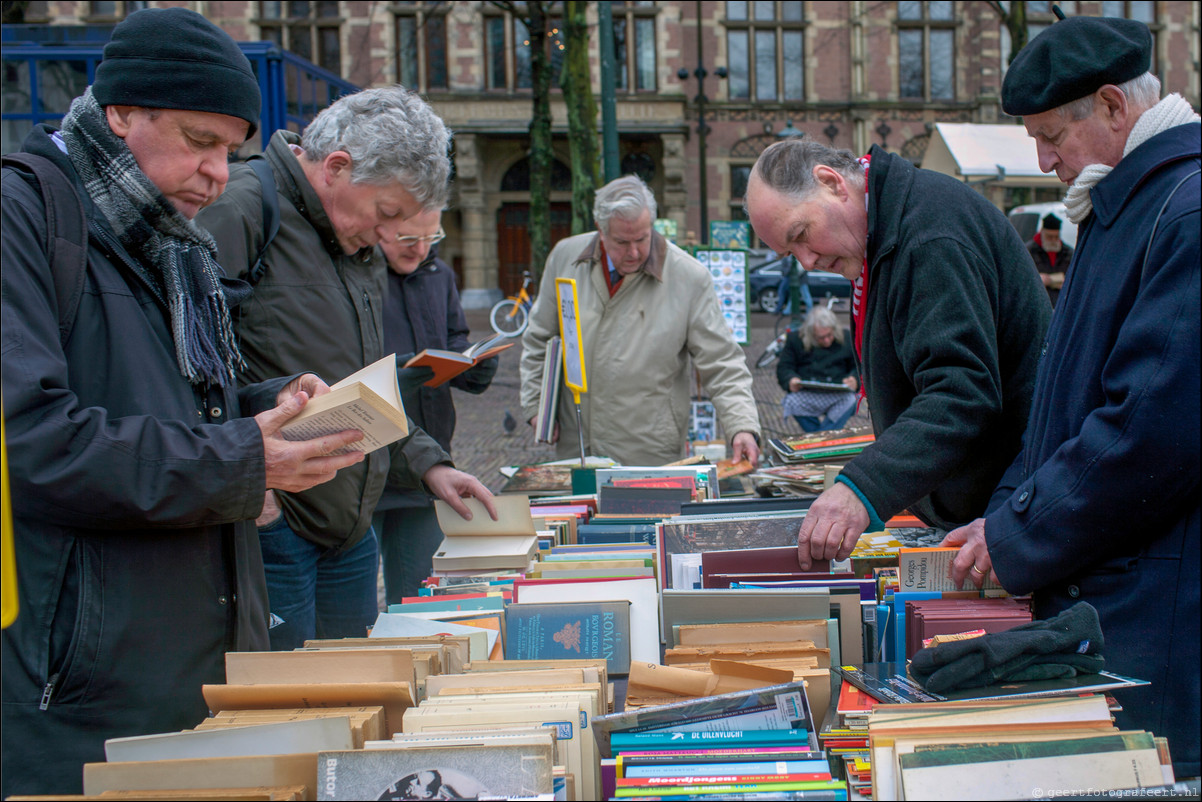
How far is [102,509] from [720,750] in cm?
98

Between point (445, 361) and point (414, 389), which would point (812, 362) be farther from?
point (445, 361)

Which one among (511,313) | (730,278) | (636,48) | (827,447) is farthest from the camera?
(636,48)

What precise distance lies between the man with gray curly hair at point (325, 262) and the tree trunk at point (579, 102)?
8.31m

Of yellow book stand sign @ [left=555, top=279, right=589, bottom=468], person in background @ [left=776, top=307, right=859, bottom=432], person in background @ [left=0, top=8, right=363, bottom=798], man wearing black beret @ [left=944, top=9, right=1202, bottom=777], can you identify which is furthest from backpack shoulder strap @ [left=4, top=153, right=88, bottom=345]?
person in background @ [left=776, top=307, right=859, bottom=432]

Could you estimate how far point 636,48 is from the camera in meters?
24.4

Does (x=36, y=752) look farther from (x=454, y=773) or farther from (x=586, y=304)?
(x=586, y=304)

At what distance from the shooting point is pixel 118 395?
1.61 m

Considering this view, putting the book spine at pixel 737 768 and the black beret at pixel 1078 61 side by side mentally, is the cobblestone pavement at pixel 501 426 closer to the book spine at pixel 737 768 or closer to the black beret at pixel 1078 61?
the black beret at pixel 1078 61

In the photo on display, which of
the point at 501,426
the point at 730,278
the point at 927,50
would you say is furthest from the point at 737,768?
the point at 927,50

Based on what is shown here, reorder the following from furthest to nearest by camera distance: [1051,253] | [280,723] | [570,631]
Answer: [1051,253] → [570,631] → [280,723]

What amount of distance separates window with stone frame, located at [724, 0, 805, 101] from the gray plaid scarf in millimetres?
25324

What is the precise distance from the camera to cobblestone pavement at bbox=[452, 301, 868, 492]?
8.11 m

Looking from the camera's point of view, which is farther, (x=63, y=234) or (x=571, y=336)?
(x=571, y=336)

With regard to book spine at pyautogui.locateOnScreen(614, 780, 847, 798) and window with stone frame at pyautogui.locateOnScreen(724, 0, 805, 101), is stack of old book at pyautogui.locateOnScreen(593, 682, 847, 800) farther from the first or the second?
window with stone frame at pyautogui.locateOnScreen(724, 0, 805, 101)
